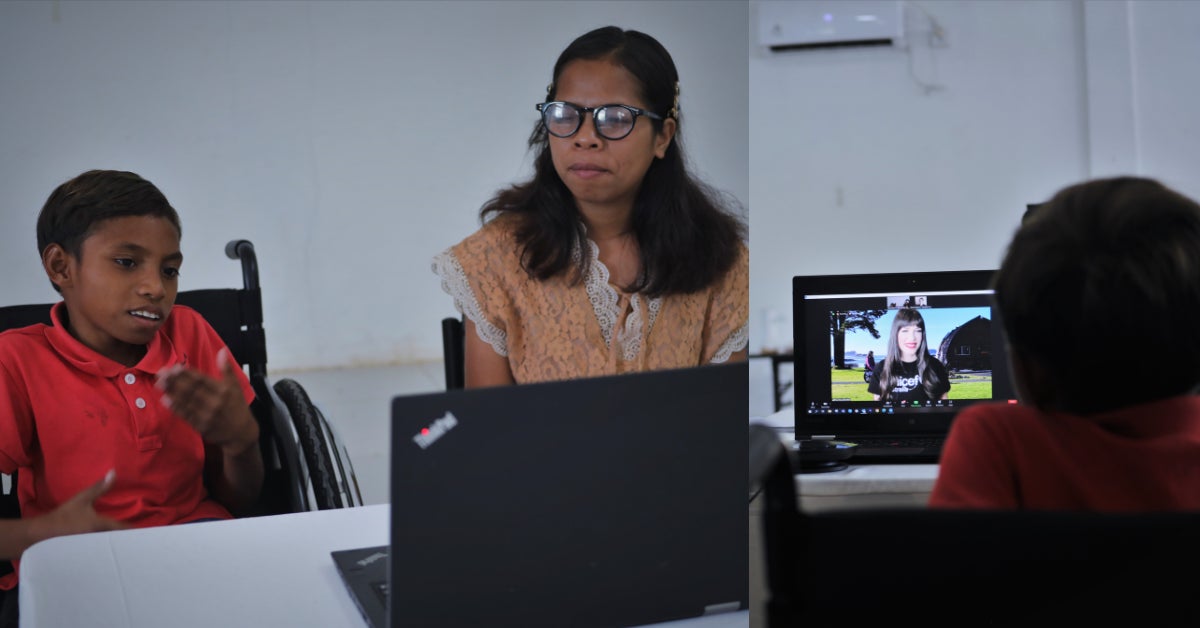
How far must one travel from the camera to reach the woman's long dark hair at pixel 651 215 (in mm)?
717

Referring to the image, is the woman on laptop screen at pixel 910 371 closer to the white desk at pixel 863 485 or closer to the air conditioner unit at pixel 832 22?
the white desk at pixel 863 485

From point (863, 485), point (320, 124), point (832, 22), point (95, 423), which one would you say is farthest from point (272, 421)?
point (832, 22)

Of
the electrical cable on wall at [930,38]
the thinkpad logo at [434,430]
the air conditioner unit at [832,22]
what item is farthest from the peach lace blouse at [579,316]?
the electrical cable on wall at [930,38]

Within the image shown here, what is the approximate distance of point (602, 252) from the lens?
2.40ft

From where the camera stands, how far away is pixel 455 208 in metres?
0.73

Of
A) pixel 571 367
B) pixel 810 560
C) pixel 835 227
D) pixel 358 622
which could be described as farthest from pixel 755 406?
pixel 810 560

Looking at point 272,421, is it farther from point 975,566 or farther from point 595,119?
point 975,566

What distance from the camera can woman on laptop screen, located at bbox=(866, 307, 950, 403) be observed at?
113 cm

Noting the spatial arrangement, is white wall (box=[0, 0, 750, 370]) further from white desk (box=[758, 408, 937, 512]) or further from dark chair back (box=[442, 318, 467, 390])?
white desk (box=[758, 408, 937, 512])

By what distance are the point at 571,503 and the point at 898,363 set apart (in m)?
0.76

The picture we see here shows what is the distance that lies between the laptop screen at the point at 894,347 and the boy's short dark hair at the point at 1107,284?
715mm

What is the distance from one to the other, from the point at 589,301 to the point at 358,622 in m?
0.27

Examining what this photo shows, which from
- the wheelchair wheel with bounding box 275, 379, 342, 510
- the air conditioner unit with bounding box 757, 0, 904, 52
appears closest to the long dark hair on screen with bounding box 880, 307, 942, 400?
the wheelchair wheel with bounding box 275, 379, 342, 510

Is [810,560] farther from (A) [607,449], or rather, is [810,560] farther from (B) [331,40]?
(B) [331,40]
